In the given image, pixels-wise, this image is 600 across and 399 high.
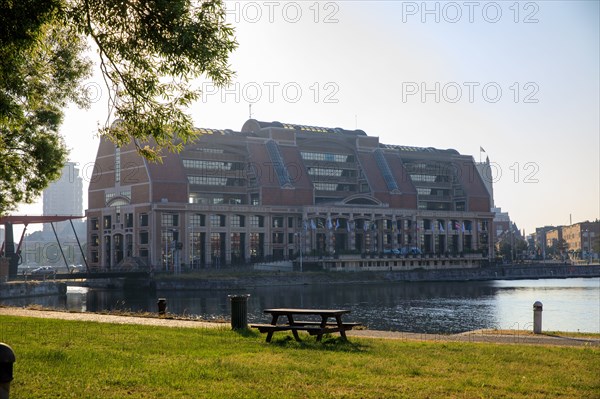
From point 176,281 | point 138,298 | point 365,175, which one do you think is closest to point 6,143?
point 138,298

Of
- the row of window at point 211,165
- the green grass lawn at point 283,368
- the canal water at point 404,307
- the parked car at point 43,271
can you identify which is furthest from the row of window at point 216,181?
the green grass lawn at point 283,368

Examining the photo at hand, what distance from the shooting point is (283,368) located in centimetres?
1595

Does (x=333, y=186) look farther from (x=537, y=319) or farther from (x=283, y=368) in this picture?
(x=283, y=368)

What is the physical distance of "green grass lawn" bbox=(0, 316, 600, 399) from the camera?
1361 cm

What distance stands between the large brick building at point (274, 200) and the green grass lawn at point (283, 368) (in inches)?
4365

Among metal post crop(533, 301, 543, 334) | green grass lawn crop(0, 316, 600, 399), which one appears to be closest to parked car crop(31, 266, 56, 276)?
metal post crop(533, 301, 543, 334)

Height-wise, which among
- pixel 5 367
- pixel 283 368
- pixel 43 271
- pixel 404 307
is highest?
pixel 5 367

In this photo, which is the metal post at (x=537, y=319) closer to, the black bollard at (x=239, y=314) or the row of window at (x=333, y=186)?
the black bollard at (x=239, y=314)

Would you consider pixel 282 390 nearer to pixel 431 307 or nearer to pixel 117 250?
pixel 431 307

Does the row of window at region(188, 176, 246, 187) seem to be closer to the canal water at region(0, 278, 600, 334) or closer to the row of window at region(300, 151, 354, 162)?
the row of window at region(300, 151, 354, 162)

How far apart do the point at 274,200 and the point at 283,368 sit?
130 meters

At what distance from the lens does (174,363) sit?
1631 centimetres

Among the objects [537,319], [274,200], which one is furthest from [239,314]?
[274,200]

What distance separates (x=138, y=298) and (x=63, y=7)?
266ft
